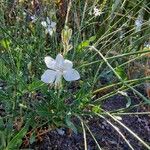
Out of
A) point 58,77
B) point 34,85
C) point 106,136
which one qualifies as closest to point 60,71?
point 58,77

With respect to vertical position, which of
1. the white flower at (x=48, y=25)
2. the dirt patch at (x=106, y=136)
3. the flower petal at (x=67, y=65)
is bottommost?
the dirt patch at (x=106, y=136)

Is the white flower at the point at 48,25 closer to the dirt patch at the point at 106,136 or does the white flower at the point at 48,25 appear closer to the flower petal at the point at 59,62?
the dirt patch at the point at 106,136

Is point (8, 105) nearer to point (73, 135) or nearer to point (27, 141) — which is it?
point (27, 141)

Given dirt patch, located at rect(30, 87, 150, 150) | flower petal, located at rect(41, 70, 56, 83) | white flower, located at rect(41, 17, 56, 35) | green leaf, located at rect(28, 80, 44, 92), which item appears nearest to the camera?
flower petal, located at rect(41, 70, 56, 83)

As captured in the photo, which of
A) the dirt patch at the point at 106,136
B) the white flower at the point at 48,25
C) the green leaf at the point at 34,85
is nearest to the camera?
the green leaf at the point at 34,85

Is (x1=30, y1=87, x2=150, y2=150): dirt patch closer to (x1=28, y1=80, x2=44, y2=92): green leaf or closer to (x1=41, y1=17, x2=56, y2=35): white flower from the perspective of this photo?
(x1=28, y1=80, x2=44, y2=92): green leaf

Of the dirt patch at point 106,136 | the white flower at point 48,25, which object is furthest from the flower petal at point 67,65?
the white flower at point 48,25

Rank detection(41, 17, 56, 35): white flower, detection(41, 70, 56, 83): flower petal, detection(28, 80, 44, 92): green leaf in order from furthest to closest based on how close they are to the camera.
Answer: detection(41, 17, 56, 35): white flower, detection(28, 80, 44, 92): green leaf, detection(41, 70, 56, 83): flower petal

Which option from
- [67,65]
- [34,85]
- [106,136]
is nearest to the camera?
[67,65]

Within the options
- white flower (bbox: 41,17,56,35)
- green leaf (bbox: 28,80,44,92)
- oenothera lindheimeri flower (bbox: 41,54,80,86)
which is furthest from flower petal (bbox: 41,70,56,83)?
white flower (bbox: 41,17,56,35)

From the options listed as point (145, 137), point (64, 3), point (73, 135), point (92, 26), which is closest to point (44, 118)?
point (73, 135)

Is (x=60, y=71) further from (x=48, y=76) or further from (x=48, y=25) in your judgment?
(x=48, y=25)
